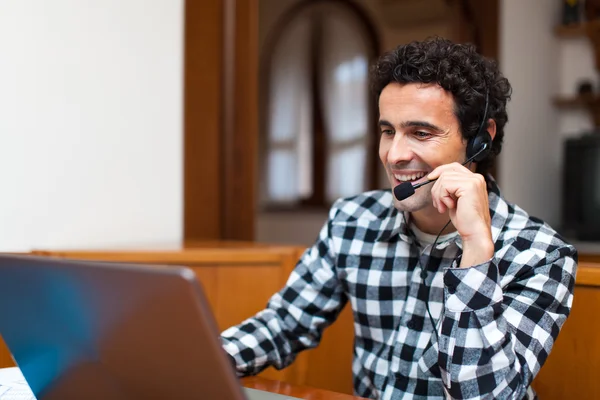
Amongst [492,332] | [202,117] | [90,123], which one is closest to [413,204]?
[492,332]

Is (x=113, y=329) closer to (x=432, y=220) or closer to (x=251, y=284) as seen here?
(x=432, y=220)

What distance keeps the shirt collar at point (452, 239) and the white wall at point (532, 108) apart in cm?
256

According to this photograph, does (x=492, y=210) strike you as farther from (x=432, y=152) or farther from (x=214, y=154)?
(x=214, y=154)

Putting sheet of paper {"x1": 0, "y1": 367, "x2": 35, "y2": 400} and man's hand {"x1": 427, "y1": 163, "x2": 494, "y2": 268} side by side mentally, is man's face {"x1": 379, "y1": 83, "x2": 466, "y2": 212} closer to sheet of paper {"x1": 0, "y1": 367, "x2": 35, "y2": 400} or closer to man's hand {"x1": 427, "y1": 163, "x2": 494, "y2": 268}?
man's hand {"x1": 427, "y1": 163, "x2": 494, "y2": 268}

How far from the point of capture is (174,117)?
1.98 m

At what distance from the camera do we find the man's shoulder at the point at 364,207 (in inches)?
55.8

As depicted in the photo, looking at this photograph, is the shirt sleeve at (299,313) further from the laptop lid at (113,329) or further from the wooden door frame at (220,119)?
the wooden door frame at (220,119)

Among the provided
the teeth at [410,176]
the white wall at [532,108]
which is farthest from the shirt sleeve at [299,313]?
the white wall at [532,108]

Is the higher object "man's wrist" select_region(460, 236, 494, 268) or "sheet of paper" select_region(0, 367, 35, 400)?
"man's wrist" select_region(460, 236, 494, 268)

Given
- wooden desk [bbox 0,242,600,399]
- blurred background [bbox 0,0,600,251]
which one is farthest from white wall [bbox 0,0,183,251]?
wooden desk [bbox 0,242,600,399]

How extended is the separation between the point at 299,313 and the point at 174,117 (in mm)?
855

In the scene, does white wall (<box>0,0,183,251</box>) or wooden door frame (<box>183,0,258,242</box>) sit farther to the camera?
wooden door frame (<box>183,0,258,242</box>)

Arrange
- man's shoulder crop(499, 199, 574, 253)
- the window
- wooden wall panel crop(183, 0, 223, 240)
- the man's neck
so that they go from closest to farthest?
1. man's shoulder crop(499, 199, 574, 253)
2. the man's neck
3. wooden wall panel crop(183, 0, 223, 240)
4. the window

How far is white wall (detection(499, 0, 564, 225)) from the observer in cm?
387
